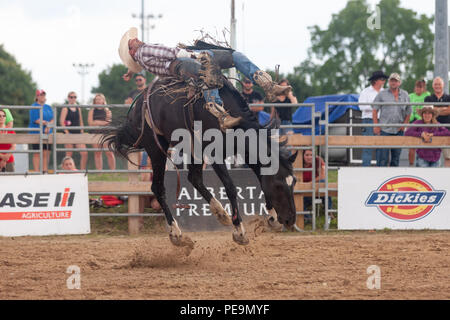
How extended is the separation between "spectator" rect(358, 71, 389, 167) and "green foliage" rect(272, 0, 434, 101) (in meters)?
34.6

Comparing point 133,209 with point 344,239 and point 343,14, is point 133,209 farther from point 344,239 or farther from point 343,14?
point 343,14

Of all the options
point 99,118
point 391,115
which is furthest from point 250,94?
point 99,118

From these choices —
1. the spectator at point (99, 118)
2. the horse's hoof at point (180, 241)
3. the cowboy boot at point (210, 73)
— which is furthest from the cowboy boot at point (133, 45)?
the spectator at point (99, 118)

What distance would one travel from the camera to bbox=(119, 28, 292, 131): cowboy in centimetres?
602

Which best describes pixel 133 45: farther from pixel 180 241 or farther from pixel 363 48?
pixel 363 48

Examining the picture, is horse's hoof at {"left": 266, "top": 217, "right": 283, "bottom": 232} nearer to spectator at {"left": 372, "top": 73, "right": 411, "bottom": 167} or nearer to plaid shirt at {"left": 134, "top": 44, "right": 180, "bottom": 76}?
plaid shirt at {"left": 134, "top": 44, "right": 180, "bottom": 76}

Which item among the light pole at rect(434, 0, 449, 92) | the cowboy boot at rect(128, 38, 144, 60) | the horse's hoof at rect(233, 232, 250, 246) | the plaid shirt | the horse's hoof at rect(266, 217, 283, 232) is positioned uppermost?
the light pole at rect(434, 0, 449, 92)

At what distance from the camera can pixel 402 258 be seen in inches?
253

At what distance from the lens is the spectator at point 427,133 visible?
9.45 m

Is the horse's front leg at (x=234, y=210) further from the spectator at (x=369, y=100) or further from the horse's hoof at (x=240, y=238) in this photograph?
the spectator at (x=369, y=100)

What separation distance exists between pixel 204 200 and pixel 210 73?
3.49 metres

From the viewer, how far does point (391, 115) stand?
9.61 m

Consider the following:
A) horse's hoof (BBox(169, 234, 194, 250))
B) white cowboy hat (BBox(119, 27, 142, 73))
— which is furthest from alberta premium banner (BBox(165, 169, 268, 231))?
white cowboy hat (BBox(119, 27, 142, 73))
